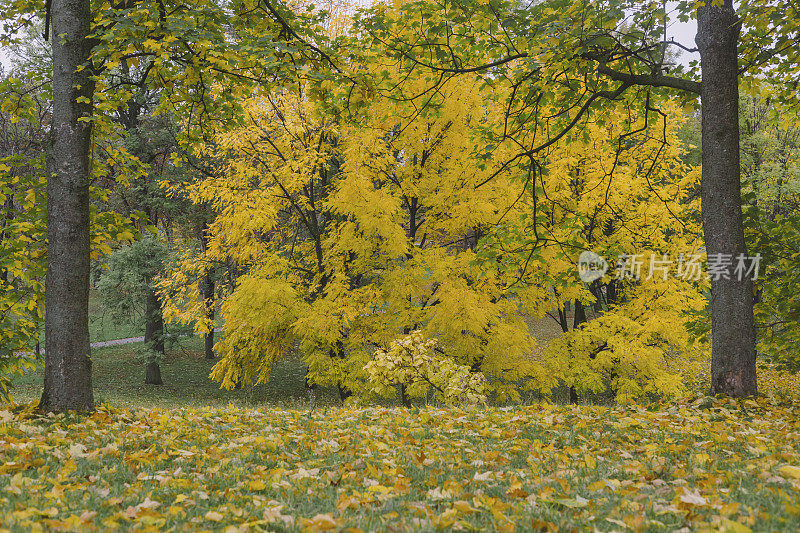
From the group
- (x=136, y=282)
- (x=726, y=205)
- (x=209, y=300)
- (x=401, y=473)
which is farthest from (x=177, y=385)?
(x=726, y=205)

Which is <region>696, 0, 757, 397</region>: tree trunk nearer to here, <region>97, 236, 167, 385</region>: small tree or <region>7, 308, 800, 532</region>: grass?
<region>7, 308, 800, 532</region>: grass

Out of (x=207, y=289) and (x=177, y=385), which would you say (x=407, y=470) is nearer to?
(x=207, y=289)

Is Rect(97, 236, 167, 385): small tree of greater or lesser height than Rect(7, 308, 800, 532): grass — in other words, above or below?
above

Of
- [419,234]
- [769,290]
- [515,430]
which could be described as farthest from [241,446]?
[419,234]

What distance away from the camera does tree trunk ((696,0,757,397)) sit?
5.99 meters

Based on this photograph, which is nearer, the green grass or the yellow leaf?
the yellow leaf

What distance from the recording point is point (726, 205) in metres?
6.04

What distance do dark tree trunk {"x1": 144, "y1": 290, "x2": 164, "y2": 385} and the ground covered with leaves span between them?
13.7 meters

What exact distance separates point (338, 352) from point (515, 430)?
8.33 m

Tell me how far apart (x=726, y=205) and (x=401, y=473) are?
211 inches

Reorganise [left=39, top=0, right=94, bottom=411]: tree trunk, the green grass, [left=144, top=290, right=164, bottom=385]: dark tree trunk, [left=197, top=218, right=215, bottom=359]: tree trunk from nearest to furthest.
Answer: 1. [left=39, top=0, right=94, bottom=411]: tree trunk
2. [left=197, top=218, right=215, bottom=359]: tree trunk
3. the green grass
4. [left=144, top=290, right=164, bottom=385]: dark tree trunk

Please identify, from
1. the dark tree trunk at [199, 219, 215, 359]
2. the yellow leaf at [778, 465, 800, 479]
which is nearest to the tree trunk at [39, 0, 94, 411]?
the yellow leaf at [778, 465, 800, 479]

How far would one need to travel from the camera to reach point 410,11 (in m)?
6.32

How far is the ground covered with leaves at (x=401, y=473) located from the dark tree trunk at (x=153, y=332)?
1375 cm
